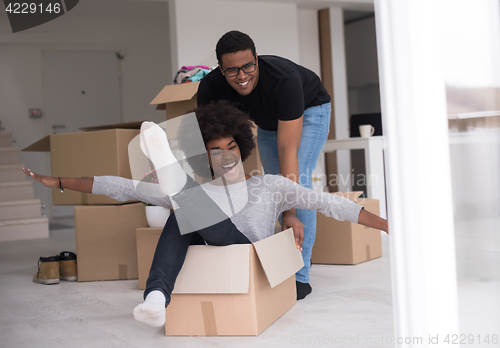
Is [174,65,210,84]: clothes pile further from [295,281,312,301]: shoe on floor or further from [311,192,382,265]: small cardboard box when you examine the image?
[295,281,312,301]: shoe on floor

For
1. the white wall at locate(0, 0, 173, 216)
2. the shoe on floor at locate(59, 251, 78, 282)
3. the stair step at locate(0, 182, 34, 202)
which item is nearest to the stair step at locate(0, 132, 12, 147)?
the white wall at locate(0, 0, 173, 216)

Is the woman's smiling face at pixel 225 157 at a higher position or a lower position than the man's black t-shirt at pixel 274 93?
lower

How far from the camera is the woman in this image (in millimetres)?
1227

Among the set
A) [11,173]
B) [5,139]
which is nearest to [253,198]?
[11,173]

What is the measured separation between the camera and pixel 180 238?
4.29 feet

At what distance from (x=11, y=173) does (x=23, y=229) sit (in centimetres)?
98

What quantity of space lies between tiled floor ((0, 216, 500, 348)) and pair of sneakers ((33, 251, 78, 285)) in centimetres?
4

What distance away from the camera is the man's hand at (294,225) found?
5.08 feet

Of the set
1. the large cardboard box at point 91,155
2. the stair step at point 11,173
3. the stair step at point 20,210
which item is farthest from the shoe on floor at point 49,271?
the stair step at point 11,173

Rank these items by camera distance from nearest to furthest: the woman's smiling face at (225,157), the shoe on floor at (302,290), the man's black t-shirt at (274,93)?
the woman's smiling face at (225,157) → the man's black t-shirt at (274,93) → the shoe on floor at (302,290)

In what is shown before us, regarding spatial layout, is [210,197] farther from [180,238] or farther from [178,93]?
[178,93]

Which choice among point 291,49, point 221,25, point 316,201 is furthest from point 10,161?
point 316,201

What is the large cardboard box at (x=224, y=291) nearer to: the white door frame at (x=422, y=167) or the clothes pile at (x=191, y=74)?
the white door frame at (x=422, y=167)

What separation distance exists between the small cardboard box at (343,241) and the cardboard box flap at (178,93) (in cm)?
85
